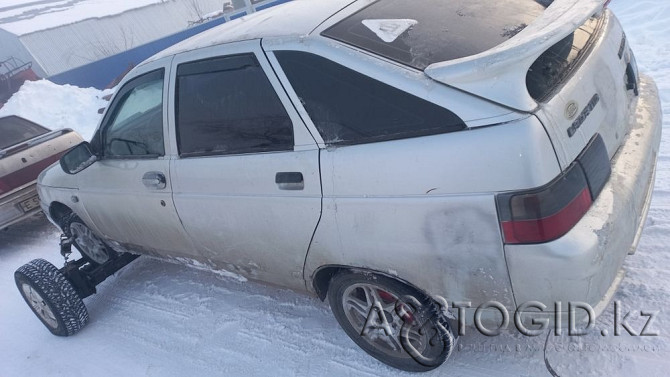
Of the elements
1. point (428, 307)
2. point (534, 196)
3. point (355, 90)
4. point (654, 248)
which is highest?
point (355, 90)

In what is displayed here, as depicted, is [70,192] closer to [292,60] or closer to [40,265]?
[40,265]

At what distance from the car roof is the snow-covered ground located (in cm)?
175

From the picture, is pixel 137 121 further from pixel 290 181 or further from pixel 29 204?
pixel 29 204

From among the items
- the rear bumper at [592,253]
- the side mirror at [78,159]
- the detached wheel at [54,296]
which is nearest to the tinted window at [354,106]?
the rear bumper at [592,253]

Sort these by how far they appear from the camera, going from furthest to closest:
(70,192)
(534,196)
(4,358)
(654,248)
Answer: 1. (70,192)
2. (4,358)
3. (654,248)
4. (534,196)

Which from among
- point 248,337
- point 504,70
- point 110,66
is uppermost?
point 504,70

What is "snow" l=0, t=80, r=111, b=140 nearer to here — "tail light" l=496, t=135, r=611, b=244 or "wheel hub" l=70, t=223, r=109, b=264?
"wheel hub" l=70, t=223, r=109, b=264

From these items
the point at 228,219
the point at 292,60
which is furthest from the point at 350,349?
the point at 292,60

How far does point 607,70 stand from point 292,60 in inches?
58.5

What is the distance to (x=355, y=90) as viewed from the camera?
6.75ft

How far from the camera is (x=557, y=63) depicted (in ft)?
6.57

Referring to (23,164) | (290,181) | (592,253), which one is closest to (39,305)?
(23,164)

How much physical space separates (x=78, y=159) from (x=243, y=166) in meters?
1.73

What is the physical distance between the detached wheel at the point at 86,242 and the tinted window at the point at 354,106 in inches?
107
